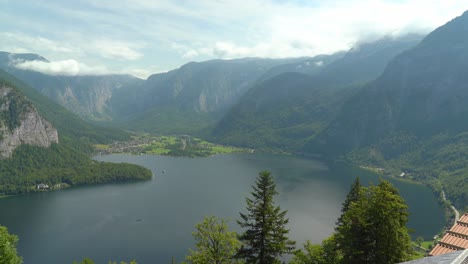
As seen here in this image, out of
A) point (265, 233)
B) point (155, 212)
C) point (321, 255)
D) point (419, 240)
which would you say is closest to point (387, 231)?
point (265, 233)

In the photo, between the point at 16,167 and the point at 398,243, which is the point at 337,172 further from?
the point at 398,243

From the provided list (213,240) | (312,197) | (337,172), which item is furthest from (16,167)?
(213,240)

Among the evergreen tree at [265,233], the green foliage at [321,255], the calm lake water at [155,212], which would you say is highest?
the evergreen tree at [265,233]

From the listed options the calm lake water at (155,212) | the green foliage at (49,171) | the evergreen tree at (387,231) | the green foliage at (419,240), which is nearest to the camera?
the evergreen tree at (387,231)

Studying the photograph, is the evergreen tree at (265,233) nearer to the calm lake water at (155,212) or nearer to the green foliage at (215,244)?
the green foliage at (215,244)

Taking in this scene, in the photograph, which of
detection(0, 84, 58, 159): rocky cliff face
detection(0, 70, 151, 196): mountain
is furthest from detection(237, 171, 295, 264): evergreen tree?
detection(0, 84, 58, 159): rocky cliff face

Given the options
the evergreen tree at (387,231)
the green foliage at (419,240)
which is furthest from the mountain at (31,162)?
the evergreen tree at (387,231)

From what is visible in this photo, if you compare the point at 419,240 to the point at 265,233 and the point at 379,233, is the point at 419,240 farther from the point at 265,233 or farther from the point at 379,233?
the point at 379,233

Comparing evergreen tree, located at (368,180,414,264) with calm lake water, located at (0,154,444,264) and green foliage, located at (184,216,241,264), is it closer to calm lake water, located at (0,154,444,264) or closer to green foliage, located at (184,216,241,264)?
green foliage, located at (184,216,241,264)
